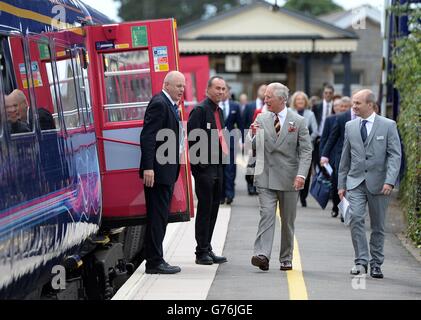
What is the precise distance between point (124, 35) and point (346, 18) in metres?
37.1

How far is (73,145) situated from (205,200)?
1.78 meters

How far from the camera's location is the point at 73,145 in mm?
9023

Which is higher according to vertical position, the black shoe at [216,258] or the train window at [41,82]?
the train window at [41,82]

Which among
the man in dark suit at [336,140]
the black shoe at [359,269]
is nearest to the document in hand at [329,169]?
the man in dark suit at [336,140]

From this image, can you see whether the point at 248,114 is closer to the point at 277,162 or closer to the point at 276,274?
the point at 277,162

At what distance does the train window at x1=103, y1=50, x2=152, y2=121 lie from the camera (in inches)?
422

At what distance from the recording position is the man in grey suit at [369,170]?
381 inches

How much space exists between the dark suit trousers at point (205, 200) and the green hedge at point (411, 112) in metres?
3.09

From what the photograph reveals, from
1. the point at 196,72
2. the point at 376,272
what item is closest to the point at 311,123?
the point at 376,272

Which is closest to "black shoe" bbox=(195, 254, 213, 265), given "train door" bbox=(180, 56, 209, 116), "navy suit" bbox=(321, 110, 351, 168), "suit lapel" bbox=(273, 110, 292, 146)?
"suit lapel" bbox=(273, 110, 292, 146)

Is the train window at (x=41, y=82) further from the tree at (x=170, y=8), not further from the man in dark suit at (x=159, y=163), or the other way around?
the tree at (x=170, y=8)
